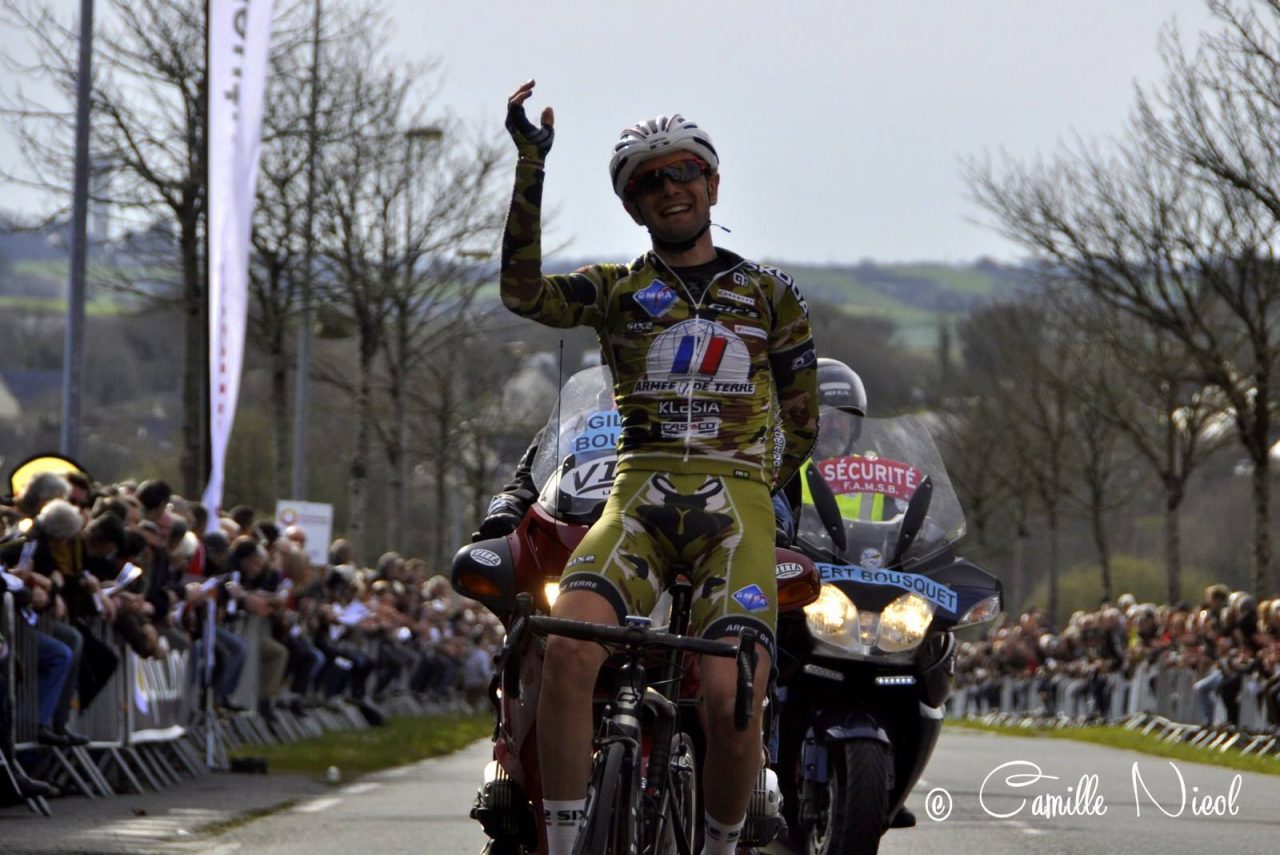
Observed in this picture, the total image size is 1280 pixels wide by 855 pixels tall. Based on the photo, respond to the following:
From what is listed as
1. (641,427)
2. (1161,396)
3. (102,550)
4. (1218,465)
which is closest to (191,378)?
(102,550)

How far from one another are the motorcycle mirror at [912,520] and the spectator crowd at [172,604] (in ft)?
16.2

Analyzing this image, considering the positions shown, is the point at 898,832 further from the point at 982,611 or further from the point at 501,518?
the point at 501,518

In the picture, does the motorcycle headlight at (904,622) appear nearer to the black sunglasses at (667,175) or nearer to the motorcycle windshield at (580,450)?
the motorcycle windshield at (580,450)

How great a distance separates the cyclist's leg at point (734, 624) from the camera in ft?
19.4

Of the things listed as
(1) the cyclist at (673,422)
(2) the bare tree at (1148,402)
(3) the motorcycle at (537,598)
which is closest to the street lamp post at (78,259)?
(3) the motorcycle at (537,598)

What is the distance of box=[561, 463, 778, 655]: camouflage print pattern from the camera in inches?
233

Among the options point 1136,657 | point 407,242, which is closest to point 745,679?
point 1136,657

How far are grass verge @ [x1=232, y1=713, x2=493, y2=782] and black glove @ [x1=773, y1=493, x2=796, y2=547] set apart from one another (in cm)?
930

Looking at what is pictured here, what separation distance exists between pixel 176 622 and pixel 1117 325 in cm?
2139

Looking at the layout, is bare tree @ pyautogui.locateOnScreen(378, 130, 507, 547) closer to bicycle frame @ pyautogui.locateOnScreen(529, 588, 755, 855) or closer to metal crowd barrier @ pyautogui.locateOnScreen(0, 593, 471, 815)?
metal crowd barrier @ pyautogui.locateOnScreen(0, 593, 471, 815)

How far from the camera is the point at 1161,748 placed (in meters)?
23.3

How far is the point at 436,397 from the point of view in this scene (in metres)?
47.8

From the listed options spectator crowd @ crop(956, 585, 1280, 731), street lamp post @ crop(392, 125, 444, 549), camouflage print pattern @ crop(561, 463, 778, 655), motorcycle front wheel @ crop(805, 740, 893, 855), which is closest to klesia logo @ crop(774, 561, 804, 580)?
camouflage print pattern @ crop(561, 463, 778, 655)

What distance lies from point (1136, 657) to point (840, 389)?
25120 millimetres
